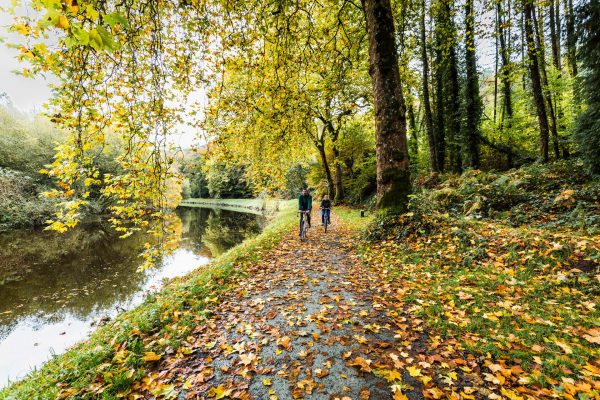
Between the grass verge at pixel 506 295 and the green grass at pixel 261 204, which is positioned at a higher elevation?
the green grass at pixel 261 204

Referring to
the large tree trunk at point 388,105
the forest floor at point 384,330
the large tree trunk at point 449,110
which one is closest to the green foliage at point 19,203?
the forest floor at point 384,330

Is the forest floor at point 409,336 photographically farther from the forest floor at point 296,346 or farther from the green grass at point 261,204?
the green grass at point 261,204

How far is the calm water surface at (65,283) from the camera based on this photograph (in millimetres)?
7398

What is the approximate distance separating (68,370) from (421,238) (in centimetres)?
749

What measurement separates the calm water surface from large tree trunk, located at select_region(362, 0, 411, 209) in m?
8.66

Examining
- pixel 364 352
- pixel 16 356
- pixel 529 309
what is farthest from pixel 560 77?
pixel 16 356

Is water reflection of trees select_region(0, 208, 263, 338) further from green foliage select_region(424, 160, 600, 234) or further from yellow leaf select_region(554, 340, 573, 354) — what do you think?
green foliage select_region(424, 160, 600, 234)

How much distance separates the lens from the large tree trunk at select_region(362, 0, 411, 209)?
778 cm

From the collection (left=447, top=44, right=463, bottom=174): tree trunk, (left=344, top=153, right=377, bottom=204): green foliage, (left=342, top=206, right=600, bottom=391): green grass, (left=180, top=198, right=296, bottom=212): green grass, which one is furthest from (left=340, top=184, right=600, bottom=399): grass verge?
(left=180, top=198, right=296, bottom=212): green grass

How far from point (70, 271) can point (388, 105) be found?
15.4 meters

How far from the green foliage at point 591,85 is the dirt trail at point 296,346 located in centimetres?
819

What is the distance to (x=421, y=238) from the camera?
7.40 meters

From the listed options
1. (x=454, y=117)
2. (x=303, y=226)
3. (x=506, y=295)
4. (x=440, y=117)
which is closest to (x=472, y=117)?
(x=454, y=117)

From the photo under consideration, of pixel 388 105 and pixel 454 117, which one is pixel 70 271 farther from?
pixel 454 117
